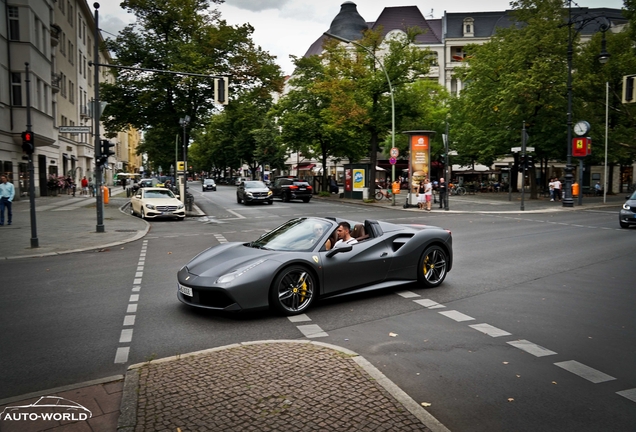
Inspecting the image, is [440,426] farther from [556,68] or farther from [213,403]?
[556,68]

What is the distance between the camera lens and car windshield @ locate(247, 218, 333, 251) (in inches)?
303

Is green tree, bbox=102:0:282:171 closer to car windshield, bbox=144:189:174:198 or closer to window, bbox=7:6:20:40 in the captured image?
window, bbox=7:6:20:40

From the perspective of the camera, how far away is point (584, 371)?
5152 mm

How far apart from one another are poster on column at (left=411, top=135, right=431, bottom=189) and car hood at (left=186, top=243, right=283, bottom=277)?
25530mm

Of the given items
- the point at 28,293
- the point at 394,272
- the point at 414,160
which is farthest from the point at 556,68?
the point at 28,293

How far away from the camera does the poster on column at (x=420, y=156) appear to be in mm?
32125

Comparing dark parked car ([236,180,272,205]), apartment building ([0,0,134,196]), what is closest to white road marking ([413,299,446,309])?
apartment building ([0,0,134,196])

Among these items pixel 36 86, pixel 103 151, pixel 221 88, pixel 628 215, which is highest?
pixel 36 86

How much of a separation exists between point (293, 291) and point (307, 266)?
39 cm

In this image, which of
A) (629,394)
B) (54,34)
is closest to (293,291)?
(629,394)

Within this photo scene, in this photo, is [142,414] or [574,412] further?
[574,412]

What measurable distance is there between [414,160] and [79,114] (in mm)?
39314

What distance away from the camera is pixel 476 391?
462 cm

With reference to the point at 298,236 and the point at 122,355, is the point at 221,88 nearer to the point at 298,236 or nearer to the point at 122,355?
the point at 298,236
